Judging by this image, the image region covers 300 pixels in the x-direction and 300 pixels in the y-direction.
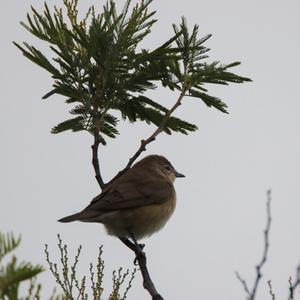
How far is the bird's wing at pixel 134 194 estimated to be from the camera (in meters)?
6.62

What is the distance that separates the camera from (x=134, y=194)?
281 inches

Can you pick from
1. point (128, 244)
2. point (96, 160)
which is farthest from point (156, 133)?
point (128, 244)

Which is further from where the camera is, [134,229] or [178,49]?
[134,229]

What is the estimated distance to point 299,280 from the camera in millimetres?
3340

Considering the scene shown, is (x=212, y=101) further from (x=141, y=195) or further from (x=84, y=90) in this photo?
(x=141, y=195)

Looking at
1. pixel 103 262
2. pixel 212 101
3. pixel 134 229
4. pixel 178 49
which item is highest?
pixel 178 49

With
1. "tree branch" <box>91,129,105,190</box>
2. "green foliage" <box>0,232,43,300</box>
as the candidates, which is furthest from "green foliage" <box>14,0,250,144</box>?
"green foliage" <box>0,232,43,300</box>

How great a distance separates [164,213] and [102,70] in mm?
2915

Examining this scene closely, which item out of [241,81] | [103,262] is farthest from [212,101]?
[103,262]

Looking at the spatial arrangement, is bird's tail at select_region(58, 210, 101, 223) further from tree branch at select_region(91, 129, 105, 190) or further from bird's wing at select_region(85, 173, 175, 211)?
tree branch at select_region(91, 129, 105, 190)

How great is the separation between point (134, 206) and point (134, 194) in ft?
0.60

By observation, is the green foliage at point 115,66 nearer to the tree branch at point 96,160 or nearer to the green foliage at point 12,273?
the tree branch at point 96,160

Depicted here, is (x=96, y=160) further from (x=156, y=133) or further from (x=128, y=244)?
(x=128, y=244)

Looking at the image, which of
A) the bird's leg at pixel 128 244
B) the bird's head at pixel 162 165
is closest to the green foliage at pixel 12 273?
the bird's leg at pixel 128 244
